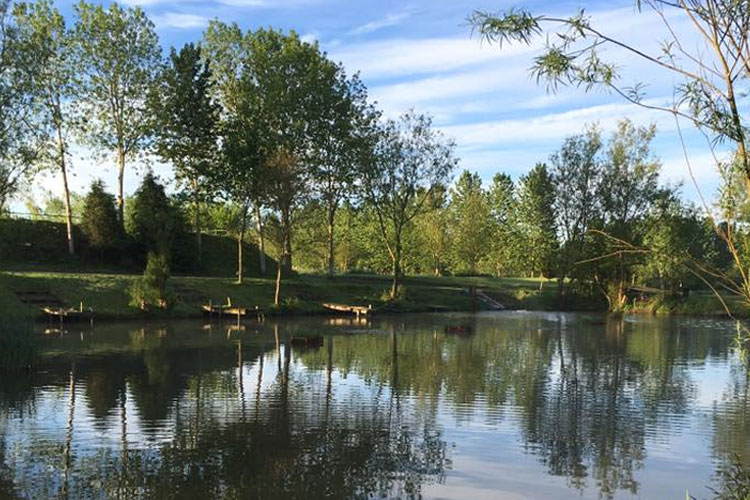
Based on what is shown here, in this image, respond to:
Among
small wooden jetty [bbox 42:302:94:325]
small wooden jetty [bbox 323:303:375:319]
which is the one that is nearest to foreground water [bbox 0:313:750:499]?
small wooden jetty [bbox 42:302:94:325]

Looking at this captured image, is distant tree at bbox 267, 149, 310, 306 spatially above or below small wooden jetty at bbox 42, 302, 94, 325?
above

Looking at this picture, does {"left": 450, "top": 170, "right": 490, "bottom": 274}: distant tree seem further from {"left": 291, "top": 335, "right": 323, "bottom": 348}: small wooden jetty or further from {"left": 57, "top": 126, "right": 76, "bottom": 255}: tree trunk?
{"left": 291, "top": 335, "right": 323, "bottom": 348}: small wooden jetty

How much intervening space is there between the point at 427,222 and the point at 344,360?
59.9 meters

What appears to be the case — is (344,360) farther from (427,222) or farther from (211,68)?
(427,222)

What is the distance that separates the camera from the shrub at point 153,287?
3488cm

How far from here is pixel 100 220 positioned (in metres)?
44.1

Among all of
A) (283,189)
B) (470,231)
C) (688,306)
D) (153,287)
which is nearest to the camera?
(153,287)

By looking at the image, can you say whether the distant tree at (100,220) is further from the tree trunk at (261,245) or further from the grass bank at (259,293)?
the tree trunk at (261,245)

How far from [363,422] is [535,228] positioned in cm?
7418

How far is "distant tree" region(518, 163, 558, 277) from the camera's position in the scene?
76.4 metres

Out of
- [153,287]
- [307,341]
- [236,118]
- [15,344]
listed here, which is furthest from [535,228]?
[15,344]

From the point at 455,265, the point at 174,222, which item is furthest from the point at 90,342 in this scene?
the point at 455,265

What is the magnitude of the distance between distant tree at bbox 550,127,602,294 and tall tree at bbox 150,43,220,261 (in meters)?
27.4

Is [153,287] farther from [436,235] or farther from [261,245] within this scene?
[436,235]
